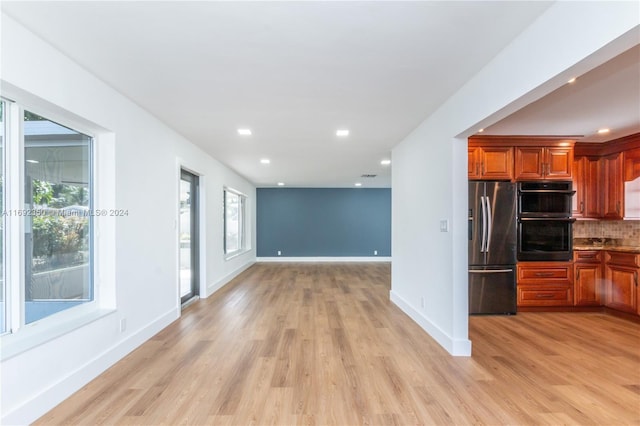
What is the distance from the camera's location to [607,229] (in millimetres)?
4785

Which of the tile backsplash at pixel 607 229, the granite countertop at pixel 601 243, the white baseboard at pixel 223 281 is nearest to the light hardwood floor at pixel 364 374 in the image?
the granite countertop at pixel 601 243

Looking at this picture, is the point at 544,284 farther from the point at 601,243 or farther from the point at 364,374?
the point at 364,374

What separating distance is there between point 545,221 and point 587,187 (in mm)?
1092

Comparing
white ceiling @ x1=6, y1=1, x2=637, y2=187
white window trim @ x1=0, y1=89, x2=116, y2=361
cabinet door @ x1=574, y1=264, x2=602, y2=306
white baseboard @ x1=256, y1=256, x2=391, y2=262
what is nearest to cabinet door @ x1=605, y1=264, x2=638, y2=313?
cabinet door @ x1=574, y1=264, x2=602, y2=306

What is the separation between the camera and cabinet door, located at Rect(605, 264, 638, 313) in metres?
3.89

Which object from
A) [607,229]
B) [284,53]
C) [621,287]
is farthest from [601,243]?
[284,53]

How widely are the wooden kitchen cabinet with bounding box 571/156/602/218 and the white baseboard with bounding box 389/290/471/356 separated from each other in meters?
2.92

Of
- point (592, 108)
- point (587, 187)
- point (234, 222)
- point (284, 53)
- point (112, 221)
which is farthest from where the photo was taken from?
point (234, 222)

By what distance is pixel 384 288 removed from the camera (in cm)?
596

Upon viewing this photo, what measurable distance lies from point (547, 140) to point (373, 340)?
3.66m

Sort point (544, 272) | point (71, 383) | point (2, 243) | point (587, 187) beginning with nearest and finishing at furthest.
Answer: point (2, 243), point (71, 383), point (544, 272), point (587, 187)

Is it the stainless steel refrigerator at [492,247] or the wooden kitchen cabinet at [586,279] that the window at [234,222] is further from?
the wooden kitchen cabinet at [586,279]

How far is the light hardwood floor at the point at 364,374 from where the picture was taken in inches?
80.1

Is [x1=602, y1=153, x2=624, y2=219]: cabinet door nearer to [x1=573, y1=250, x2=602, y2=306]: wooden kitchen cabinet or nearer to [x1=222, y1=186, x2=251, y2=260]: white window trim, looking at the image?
[x1=573, y1=250, x2=602, y2=306]: wooden kitchen cabinet
